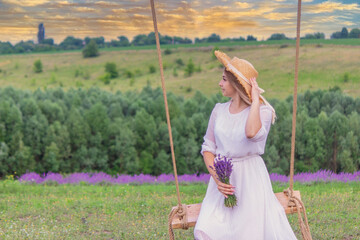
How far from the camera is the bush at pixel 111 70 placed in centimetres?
1797

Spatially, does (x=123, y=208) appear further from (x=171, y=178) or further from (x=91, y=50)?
(x=91, y=50)

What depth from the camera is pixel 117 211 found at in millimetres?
6797

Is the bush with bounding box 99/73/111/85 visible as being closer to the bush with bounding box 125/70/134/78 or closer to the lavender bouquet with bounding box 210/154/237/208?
the bush with bounding box 125/70/134/78

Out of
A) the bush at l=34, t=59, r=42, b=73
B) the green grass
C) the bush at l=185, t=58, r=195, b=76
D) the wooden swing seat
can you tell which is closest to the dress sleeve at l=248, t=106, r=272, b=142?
the wooden swing seat

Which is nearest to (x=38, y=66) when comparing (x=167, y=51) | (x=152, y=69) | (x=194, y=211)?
(x=152, y=69)

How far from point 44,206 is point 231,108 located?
4.29m

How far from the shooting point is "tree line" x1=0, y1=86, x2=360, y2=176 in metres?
11.1

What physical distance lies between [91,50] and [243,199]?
1601cm

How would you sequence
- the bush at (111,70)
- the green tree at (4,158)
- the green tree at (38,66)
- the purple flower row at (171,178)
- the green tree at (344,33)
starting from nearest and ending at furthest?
the purple flower row at (171,178), the green tree at (4,158), the green tree at (344,33), the bush at (111,70), the green tree at (38,66)

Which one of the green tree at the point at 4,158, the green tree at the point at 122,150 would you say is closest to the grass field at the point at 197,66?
the green tree at the point at 4,158

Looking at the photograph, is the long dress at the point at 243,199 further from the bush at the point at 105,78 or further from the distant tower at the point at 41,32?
the bush at the point at 105,78

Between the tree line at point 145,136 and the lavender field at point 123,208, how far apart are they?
6.62ft

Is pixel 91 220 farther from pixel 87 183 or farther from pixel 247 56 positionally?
pixel 247 56

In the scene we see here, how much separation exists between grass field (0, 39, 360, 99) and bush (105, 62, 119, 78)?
0.21 meters
